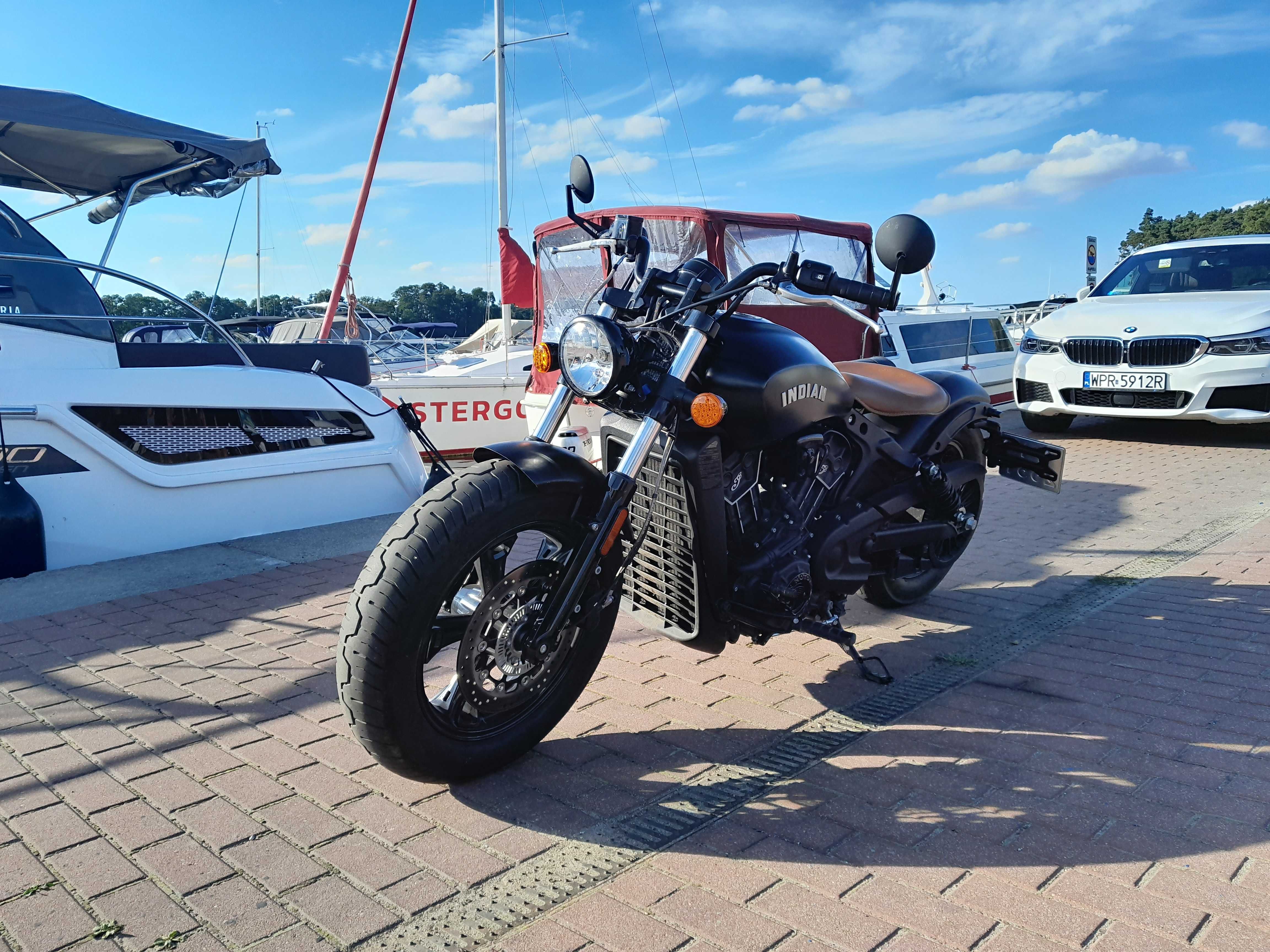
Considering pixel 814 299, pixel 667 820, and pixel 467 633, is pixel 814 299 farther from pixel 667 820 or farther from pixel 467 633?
pixel 667 820

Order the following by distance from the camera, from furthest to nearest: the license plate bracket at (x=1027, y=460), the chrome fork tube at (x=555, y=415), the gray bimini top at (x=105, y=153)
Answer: the gray bimini top at (x=105, y=153)
the license plate bracket at (x=1027, y=460)
the chrome fork tube at (x=555, y=415)

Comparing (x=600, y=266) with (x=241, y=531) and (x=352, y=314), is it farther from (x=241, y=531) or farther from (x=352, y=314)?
(x=352, y=314)

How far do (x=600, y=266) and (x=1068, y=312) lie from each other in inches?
191

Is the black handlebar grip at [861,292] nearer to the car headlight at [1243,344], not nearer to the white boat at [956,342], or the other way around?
the car headlight at [1243,344]

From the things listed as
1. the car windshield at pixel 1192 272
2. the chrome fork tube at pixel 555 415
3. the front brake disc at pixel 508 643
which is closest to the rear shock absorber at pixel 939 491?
the chrome fork tube at pixel 555 415

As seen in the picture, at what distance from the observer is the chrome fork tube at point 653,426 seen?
2877mm

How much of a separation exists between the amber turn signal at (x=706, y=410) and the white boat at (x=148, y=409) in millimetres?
4037

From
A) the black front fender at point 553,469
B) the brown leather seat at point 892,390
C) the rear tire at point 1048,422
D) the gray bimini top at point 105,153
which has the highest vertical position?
the gray bimini top at point 105,153

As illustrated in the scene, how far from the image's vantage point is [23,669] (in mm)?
3785

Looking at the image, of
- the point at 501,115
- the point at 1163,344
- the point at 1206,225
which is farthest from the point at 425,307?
the point at 1206,225

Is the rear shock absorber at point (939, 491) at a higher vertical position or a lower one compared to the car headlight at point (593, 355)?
lower

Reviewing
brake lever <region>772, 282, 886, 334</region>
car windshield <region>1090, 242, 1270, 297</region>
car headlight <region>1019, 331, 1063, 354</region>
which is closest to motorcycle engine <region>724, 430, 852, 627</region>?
brake lever <region>772, 282, 886, 334</region>

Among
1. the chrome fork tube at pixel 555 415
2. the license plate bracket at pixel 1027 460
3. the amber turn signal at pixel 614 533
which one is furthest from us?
the license plate bracket at pixel 1027 460

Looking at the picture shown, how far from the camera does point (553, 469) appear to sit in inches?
110
